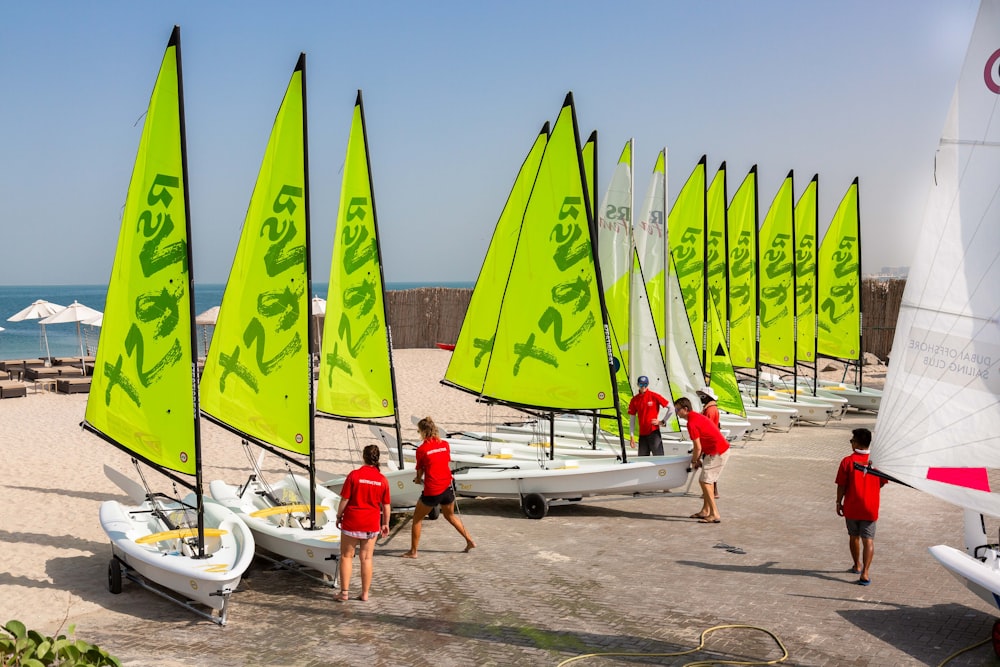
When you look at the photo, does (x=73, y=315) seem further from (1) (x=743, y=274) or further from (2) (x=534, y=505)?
(2) (x=534, y=505)

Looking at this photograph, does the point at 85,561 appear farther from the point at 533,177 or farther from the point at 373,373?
the point at 533,177

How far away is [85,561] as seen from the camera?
32.5 feet

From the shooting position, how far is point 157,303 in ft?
28.8

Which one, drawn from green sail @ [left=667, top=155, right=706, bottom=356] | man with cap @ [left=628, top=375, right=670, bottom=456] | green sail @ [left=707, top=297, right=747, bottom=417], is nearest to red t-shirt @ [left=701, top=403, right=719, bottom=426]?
man with cap @ [left=628, top=375, right=670, bottom=456]

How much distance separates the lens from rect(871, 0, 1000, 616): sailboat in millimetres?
6430

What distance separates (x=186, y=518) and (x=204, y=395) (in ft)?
4.43

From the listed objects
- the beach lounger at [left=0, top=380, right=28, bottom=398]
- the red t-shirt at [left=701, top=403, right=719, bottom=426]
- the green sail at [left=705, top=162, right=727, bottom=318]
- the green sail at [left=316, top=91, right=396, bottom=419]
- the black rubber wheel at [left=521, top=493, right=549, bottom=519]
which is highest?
the green sail at [left=705, top=162, right=727, bottom=318]

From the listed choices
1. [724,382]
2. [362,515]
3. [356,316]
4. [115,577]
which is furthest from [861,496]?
[724,382]

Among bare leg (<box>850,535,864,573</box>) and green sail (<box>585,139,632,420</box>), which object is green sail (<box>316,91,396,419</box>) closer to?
green sail (<box>585,139,632,420</box>)

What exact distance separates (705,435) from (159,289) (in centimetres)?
678

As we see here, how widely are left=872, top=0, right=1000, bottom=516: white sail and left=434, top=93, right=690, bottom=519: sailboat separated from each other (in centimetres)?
524

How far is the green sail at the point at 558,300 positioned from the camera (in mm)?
12422

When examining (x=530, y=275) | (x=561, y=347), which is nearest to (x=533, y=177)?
(x=530, y=275)

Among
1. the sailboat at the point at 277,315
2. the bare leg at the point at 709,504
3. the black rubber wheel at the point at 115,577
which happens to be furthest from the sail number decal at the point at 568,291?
the black rubber wheel at the point at 115,577
